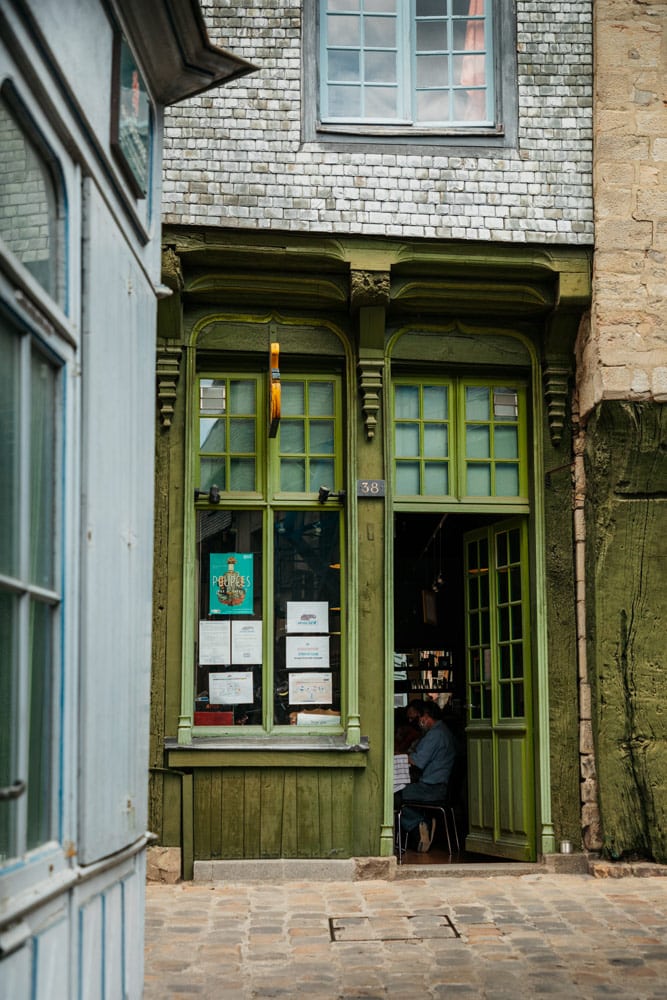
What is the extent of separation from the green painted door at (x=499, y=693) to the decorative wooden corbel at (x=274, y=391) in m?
2.12

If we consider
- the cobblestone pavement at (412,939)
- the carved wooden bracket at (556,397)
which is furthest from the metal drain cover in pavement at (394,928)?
the carved wooden bracket at (556,397)

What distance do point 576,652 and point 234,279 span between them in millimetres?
3799

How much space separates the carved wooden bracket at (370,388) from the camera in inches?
385

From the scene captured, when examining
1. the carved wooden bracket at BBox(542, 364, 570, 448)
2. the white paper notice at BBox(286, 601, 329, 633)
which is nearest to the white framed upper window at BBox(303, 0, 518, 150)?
the carved wooden bracket at BBox(542, 364, 570, 448)

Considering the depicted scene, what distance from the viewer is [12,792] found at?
3.33 meters

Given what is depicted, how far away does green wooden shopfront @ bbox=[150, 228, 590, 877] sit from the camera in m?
9.46

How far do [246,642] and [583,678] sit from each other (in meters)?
2.54

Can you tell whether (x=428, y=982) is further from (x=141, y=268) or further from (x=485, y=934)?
(x=141, y=268)

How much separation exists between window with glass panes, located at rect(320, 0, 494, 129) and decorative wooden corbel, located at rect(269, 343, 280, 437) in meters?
1.94

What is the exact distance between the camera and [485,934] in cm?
758

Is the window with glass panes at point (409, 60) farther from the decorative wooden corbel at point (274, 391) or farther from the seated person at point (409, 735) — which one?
the seated person at point (409, 735)

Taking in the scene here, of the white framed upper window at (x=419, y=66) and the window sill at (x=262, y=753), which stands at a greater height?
the white framed upper window at (x=419, y=66)

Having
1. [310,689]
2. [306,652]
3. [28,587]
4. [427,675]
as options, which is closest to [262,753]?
[310,689]

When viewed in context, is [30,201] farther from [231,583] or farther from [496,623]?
[496,623]
